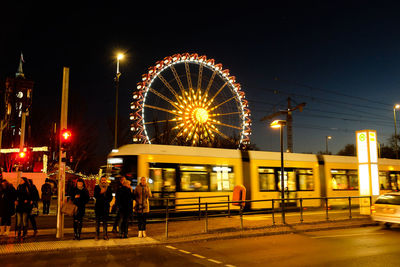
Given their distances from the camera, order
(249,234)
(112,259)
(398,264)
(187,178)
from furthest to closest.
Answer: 1. (187,178)
2. (249,234)
3. (112,259)
4. (398,264)

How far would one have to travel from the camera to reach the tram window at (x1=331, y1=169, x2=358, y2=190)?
72.6 feet

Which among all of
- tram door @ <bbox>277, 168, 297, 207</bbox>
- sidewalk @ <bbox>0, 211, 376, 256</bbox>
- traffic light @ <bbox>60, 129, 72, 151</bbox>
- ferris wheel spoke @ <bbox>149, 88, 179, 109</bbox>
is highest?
ferris wheel spoke @ <bbox>149, 88, 179, 109</bbox>

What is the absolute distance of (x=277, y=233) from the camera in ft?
41.3

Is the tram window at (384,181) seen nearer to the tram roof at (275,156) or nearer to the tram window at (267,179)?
the tram roof at (275,156)

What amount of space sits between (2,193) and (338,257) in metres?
9.41

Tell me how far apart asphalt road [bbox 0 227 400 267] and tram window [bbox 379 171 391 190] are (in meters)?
13.3

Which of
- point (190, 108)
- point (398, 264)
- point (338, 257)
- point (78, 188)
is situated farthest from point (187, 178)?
point (190, 108)

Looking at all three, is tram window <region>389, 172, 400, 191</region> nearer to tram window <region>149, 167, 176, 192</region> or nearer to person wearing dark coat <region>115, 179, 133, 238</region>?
tram window <region>149, 167, 176, 192</region>

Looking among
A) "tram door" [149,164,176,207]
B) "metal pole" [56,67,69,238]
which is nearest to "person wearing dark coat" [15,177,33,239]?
"metal pole" [56,67,69,238]

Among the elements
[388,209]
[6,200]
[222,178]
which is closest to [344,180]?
[222,178]

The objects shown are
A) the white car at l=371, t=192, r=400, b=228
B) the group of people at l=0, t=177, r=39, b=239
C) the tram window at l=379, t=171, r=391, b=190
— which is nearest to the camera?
the group of people at l=0, t=177, r=39, b=239

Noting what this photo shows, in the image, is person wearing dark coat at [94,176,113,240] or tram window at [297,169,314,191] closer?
person wearing dark coat at [94,176,113,240]

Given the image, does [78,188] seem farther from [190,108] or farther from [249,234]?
[190,108]

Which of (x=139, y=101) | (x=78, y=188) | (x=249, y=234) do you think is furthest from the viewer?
(x=139, y=101)
